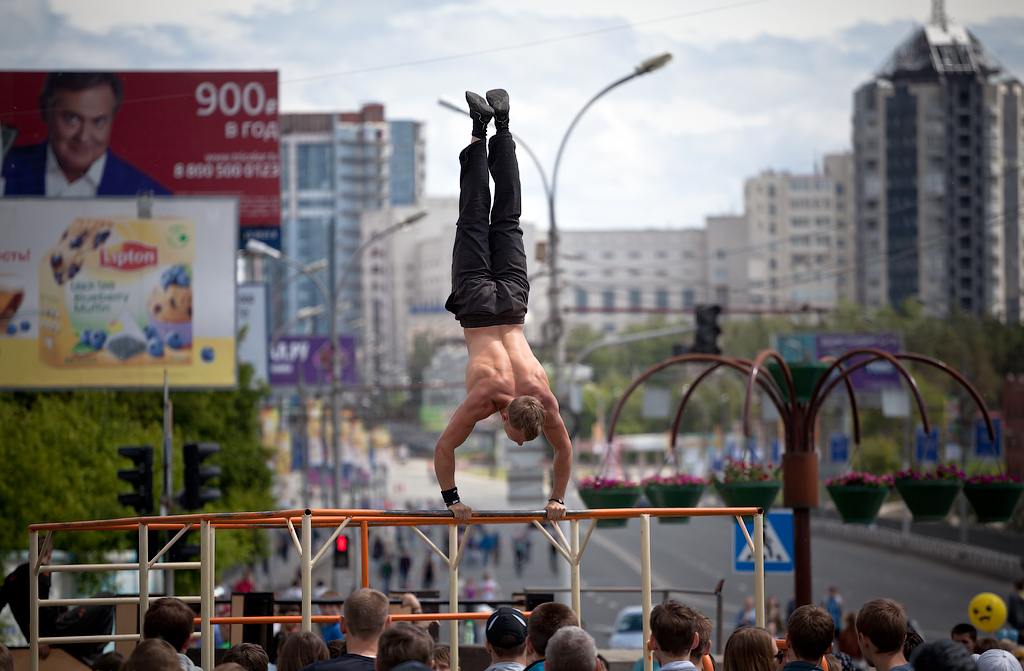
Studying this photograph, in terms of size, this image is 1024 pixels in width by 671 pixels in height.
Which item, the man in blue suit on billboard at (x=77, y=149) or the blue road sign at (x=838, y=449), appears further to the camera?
the blue road sign at (x=838, y=449)

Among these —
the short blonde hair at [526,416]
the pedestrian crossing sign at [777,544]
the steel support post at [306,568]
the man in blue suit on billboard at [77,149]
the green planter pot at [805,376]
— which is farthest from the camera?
the man in blue suit on billboard at [77,149]

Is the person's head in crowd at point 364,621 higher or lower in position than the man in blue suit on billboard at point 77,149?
lower

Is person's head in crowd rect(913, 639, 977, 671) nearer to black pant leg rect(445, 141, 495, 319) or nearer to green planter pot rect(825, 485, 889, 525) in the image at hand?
black pant leg rect(445, 141, 495, 319)

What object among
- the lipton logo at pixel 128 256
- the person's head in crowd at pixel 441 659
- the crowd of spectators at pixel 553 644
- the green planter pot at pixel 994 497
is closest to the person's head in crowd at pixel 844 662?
the crowd of spectators at pixel 553 644

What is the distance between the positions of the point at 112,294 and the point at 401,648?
17.6 metres

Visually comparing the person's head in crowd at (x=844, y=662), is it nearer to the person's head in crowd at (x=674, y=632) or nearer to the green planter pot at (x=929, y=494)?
the person's head in crowd at (x=674, y=632)

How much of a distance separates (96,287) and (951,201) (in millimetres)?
94542

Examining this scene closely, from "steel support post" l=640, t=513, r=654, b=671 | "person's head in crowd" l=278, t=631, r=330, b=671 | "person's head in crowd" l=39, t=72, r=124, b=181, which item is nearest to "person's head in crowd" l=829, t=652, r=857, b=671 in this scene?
"steel support post" l=640, t=513, r=654, b=671

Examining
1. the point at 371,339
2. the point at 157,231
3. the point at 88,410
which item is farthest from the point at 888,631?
the point at 371,339

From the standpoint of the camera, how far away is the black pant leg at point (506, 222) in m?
7.82

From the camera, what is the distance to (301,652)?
5633 mm

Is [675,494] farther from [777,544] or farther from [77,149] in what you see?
[77,149]

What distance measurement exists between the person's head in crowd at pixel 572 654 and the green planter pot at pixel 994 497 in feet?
22.7

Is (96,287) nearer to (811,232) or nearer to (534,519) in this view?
(534,519)
